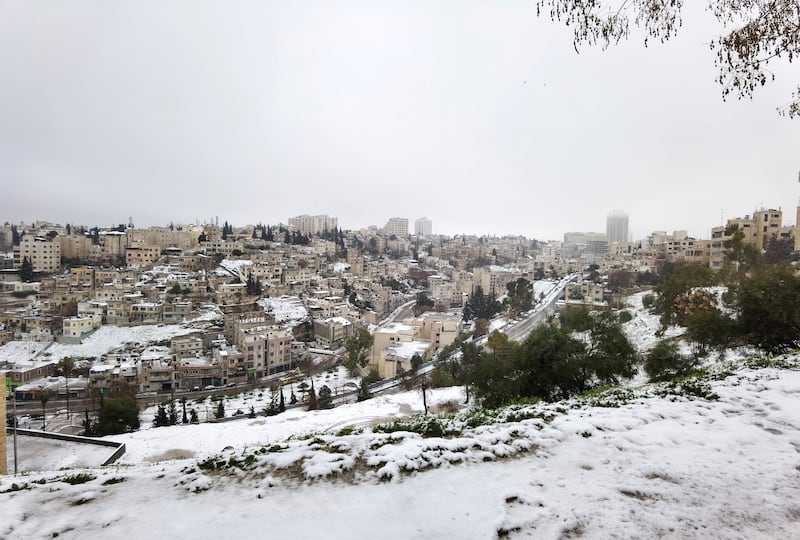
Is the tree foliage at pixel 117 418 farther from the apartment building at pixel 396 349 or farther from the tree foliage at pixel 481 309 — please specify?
the tree foliage at pixel 481 309

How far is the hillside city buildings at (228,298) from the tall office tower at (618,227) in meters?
22.5

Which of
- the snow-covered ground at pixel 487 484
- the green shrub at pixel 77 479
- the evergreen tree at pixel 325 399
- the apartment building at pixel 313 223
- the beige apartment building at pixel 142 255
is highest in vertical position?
the apartment building at pixel 313 223

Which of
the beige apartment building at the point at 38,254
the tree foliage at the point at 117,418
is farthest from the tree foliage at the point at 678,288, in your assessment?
the beige apartment building at the point at 38,254

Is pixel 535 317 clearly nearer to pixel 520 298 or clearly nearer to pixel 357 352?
pixel 520 298

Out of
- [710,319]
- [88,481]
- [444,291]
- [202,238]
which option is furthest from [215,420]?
[202,238]

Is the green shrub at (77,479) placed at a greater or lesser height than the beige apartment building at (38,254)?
lesser

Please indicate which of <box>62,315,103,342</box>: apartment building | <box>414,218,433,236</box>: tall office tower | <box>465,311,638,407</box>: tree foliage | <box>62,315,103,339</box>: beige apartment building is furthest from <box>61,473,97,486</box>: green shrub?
<box>414,218,433,236</box>: tall office tower

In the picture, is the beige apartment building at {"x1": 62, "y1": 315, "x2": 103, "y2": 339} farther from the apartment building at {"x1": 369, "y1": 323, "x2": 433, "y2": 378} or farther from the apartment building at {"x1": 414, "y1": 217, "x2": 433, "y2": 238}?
the apartment building at {"x1": 414, "y1": 217, "x2": 433, "y2": 238}

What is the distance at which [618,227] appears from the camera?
85438 mm

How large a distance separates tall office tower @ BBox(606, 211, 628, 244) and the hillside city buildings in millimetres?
22529

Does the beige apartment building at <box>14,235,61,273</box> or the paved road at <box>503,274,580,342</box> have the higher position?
the beige apartment building at <box>14,235,61,273</box>

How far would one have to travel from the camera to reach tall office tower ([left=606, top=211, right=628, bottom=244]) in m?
84.6

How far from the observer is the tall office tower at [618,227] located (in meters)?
84.6


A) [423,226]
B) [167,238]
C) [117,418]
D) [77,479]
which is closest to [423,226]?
[423,226]
